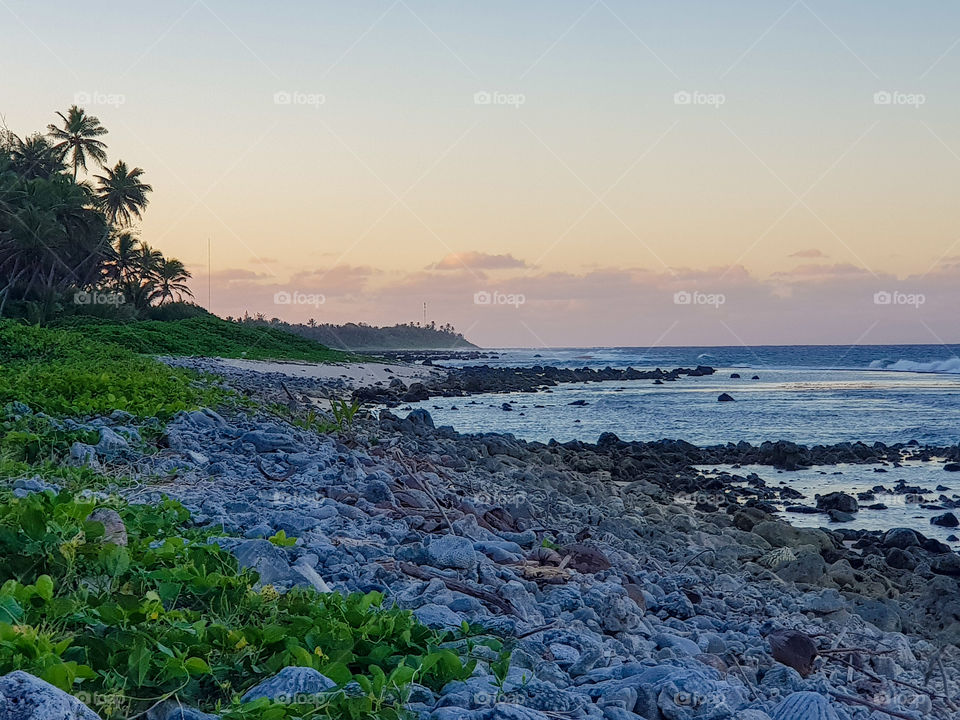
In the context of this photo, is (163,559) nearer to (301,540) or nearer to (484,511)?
(301,540)

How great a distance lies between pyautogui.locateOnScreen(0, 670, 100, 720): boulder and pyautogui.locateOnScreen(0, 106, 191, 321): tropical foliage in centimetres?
3182

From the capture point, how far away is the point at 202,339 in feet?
114

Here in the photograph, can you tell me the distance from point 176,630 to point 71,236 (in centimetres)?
4134

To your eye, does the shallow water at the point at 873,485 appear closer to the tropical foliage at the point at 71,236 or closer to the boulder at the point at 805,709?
the boulder at the point at 805,709

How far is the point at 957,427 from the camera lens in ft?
74.0

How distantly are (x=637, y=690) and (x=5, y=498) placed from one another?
3728 mm

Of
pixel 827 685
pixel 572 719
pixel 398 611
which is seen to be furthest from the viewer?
pixel 827 685

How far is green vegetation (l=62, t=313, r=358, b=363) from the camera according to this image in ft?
90.0

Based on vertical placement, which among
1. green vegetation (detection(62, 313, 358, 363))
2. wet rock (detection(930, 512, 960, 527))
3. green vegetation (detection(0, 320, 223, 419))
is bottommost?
wet rock (detection(930, 512, 960, 527))

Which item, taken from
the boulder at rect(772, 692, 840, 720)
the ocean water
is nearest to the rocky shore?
the boulder at rect(772, 692, 840, 720)

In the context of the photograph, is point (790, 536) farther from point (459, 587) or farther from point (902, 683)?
point (459, 587)

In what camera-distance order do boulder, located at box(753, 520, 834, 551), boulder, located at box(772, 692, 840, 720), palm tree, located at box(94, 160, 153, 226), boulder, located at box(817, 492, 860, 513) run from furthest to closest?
palm tree, located at box(94, 160, 153, 226) → boulder, located at box(817, 492, 860, 513) → boulder, located at box(753, 520, 834, 551) → boulder, located at box(772, 692, 840, 720)

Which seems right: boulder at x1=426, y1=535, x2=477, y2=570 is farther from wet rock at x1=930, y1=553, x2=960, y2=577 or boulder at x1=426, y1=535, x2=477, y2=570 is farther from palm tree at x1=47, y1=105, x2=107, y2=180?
palm tree at x1=47, y1=105, x2=107, y2=180

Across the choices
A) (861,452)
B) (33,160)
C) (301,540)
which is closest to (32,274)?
(33,160)
